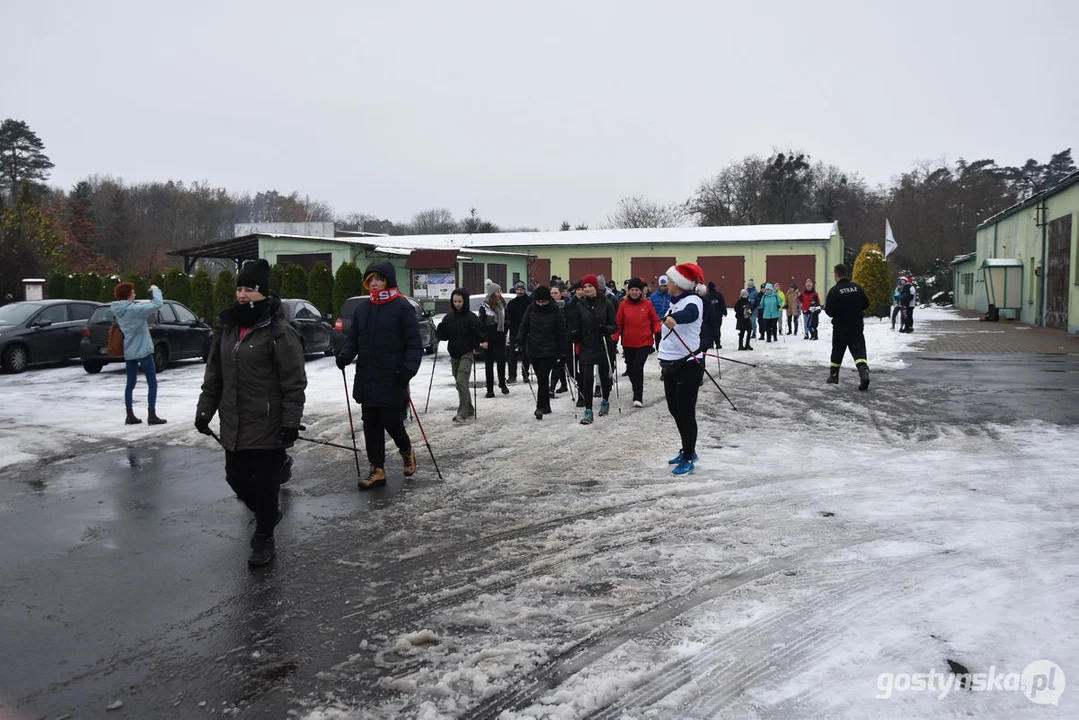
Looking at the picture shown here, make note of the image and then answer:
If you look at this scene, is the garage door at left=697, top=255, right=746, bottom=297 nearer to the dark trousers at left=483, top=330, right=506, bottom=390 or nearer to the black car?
the black car

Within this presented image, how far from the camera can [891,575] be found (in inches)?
194

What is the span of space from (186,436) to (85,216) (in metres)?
66.5

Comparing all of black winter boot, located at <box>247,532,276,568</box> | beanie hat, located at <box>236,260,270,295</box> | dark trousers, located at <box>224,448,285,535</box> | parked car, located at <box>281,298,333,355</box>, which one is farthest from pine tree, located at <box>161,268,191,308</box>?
black winter boot, located at <box>247,532,276,568</box>

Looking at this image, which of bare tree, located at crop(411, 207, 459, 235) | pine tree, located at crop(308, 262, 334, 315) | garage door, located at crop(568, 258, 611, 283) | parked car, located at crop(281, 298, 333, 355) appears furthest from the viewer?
bare tree, located at crop(411, 207, 459, 235)

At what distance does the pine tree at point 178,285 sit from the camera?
1184 inches

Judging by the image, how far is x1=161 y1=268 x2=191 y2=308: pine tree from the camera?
1184 inches

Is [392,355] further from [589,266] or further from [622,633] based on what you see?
[589,266]

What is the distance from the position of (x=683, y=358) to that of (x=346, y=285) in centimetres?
2188

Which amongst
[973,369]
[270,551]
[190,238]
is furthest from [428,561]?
[190,238]

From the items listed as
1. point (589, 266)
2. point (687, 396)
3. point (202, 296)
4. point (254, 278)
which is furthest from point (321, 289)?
point (589, 266)

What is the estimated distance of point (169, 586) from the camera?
505 centimetres

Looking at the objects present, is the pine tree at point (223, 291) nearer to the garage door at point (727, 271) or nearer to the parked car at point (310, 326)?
the parked car at point (310, 326)

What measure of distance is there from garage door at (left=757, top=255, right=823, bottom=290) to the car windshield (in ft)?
127

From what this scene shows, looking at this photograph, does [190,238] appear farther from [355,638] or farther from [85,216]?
[355,638]
